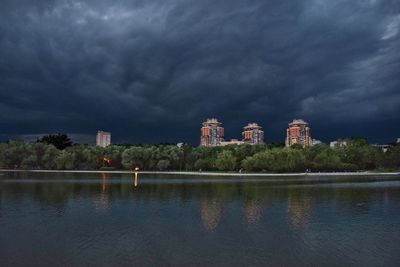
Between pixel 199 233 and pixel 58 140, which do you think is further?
pixel 58 140

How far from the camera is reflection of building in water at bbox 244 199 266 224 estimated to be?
2462 centimetres

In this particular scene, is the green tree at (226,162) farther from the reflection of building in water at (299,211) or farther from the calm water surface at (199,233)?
the calm water surface at (199,233)

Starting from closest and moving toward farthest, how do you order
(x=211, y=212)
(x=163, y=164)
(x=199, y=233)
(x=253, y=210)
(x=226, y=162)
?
(x=199, y=233) → (x=211, y=212) → (x=253, y=210) → (x=226, y=162) → (x=163, y=164)

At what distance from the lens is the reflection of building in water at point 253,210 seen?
24.6 meters

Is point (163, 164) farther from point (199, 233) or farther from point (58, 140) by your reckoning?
point (199, 233)

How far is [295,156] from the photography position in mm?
96500

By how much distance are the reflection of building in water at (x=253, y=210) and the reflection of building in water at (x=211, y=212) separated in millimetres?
1998

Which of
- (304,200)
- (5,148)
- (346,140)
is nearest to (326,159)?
(346,140)

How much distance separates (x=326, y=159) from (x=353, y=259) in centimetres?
9382

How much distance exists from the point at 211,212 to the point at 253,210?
3.50 meters

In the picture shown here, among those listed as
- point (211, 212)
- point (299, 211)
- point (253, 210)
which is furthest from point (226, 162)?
point (211, 212)

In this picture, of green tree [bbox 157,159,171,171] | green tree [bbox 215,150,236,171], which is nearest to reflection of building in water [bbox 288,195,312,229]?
green tree [bbox 215,150,236,171]

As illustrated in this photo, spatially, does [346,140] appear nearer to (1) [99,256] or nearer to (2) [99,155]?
(2) [99,155]

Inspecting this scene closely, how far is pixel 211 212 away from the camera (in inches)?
1090
